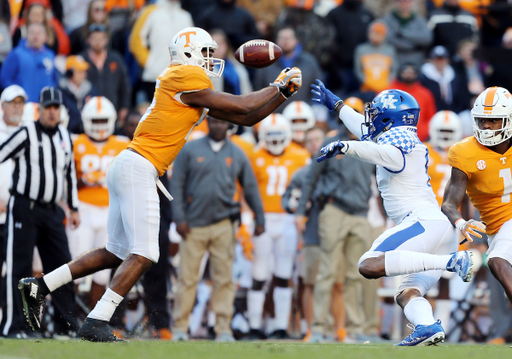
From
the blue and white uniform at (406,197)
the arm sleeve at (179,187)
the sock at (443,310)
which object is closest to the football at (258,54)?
the blue and white uniform at (406,197)

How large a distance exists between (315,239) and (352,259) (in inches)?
18.8

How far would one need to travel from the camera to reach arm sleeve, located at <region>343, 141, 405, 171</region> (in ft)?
19.1

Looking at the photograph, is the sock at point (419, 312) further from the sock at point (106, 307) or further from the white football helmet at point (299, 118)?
the white football helmet at point (299, 118)

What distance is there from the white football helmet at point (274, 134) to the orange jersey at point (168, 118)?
3.83 meters

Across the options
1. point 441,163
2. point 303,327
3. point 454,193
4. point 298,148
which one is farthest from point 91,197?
point 454,193

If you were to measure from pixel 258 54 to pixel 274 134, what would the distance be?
3.52 m

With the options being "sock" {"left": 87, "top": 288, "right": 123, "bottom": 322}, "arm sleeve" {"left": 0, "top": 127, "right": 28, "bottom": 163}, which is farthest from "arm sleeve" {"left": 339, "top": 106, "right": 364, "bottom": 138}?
"arm sleeve" {"left": 0, "top": 127, "right": 28, "bottom": 163}

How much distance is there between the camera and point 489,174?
20.9 feet

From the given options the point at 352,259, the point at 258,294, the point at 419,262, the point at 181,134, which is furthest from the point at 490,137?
the point at 258,294

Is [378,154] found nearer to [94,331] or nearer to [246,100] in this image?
[246,100]

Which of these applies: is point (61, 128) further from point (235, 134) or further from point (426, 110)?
point (426, 110)

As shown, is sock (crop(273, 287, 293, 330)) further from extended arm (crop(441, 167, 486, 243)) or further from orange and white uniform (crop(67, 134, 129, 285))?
extended arm (crop(441, 167, 486, 243))

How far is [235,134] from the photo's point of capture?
11.1 metres

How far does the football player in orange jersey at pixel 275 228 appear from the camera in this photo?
363 inches
